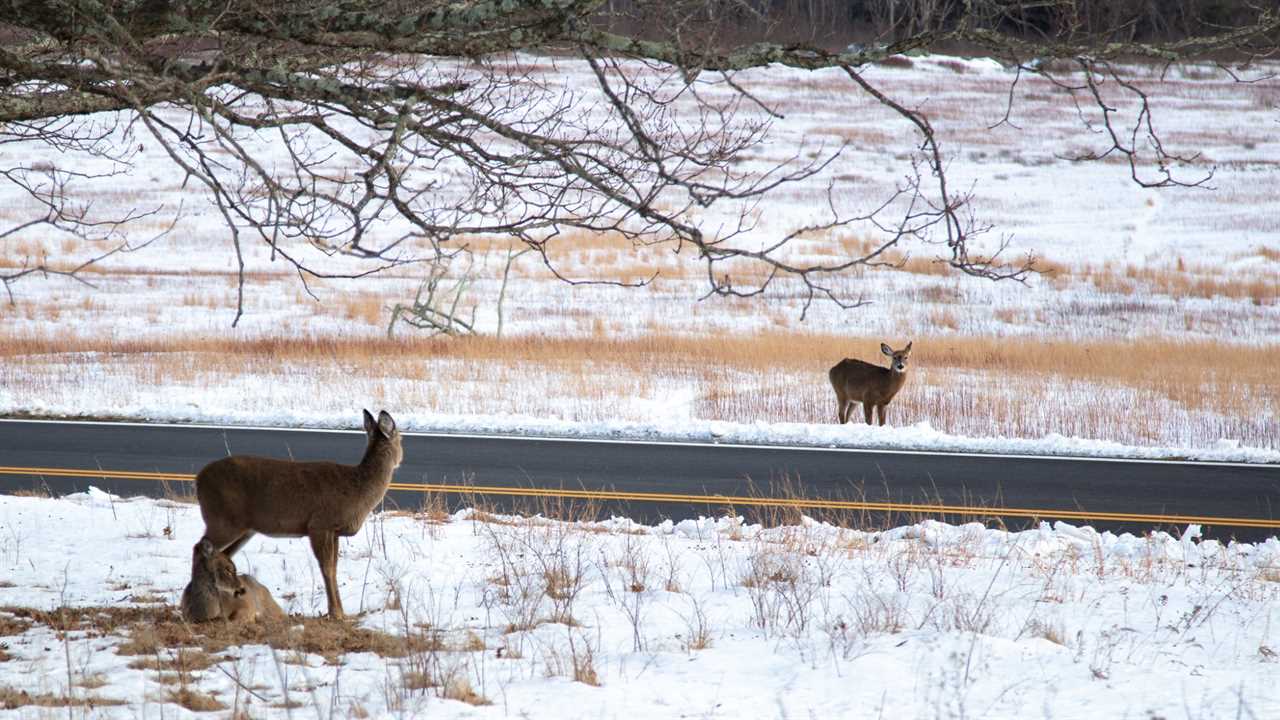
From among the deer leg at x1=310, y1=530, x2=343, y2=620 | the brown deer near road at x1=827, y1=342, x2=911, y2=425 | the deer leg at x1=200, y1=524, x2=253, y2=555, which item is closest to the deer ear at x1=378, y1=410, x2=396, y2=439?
the deer leg at x1=310, y1=530, x2=343, y2=620

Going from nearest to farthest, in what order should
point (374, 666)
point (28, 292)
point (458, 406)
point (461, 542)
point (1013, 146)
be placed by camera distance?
1. point (374, 666)
2. point (461, 542)
3. point (458, 406)
4. point (28, 292)
5. point (1013, 146)

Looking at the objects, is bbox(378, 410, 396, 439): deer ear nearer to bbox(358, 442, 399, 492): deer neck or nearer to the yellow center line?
bbox(358, 442, 399, 492): deer neck

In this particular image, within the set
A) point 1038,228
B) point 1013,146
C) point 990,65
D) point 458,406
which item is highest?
point 990,65

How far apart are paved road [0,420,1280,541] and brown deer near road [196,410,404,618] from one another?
5.02 metres

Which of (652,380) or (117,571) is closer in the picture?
(117,571)

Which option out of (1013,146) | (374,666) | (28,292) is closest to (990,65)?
(1013,146)

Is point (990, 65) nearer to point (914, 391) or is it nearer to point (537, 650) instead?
point (914, 391)

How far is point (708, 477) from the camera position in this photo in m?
15.4

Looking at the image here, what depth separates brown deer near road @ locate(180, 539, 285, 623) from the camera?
677 cm

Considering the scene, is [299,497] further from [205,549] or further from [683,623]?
[683,623]

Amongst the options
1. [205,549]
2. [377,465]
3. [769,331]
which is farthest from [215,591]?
[769,331]

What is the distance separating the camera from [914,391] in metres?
23.3

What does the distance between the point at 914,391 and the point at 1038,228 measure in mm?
31354

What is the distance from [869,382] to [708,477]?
4.73 m
